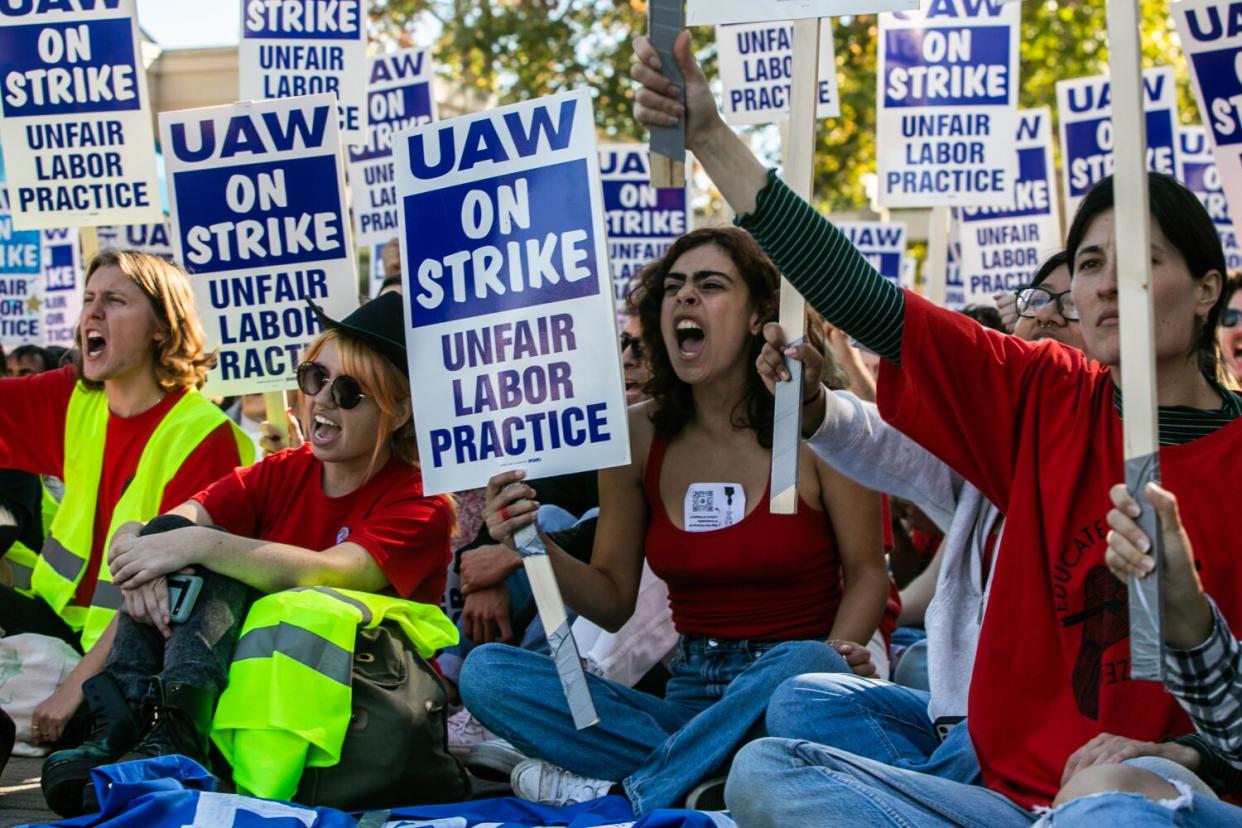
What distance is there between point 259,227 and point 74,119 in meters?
1.20

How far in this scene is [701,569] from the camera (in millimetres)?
4473

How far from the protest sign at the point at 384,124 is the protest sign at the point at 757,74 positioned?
179 centimetres

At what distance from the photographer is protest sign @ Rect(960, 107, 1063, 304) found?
1112cm

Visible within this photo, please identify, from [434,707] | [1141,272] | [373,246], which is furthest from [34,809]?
[373,246]

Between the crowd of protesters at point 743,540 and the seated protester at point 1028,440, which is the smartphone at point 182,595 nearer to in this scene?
the crowd of protesters at point 743,540

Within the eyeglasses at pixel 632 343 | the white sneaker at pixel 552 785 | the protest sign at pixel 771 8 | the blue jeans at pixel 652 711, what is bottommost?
the white sneaker at pixel 552 785

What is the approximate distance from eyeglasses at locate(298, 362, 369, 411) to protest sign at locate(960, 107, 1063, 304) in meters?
7.19

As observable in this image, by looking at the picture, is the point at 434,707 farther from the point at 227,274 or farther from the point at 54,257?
the point at 54,257

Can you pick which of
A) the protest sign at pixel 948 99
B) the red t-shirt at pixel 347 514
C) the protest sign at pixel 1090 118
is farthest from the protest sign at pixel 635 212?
the red t-shirt at pixel 347 514

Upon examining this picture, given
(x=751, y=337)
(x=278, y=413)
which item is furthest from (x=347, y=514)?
(x=278, y=413)

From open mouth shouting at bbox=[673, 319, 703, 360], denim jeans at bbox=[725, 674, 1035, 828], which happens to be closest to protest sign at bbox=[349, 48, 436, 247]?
open mouth shouting at bbox=[673, 319, 703, 360]

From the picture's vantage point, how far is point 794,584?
456 centimetres

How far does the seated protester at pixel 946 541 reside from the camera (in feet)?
12.4

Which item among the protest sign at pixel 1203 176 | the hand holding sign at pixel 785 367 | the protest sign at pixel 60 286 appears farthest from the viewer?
the protest sign at pixel 60 286
